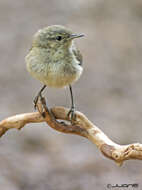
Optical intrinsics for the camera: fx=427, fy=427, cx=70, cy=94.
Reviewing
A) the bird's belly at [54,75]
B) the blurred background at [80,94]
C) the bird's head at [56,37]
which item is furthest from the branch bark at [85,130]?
the blurred background at [80,94]

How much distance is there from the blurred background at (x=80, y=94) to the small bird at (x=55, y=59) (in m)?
2.26

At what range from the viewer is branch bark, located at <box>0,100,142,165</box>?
3.36 meters

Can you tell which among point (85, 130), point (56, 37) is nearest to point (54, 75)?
point (56, 37)

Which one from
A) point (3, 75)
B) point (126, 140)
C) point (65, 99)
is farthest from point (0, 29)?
point (126, 140)

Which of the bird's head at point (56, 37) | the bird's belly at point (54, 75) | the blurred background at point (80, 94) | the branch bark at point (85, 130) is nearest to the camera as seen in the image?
the branch bark at point (85, 130)

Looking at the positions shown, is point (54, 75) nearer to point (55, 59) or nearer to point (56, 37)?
point (55, 59)

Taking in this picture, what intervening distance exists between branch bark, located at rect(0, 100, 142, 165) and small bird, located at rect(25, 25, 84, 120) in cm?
36

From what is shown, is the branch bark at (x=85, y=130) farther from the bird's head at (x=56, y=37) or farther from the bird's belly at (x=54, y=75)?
the bird's head at (x=56, y=37)

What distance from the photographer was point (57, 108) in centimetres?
411

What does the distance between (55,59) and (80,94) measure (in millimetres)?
3741

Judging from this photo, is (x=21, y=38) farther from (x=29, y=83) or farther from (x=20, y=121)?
(x=20, y=121)

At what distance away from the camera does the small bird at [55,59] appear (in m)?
4.35

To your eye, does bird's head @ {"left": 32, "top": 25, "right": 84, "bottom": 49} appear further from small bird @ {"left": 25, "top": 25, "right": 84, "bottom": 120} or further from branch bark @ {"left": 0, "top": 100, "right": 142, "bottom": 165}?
branch bark @ {"left": 0, "top": 100, "right": 142, "bottom": 165}

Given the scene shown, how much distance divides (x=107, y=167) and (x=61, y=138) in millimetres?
1038
